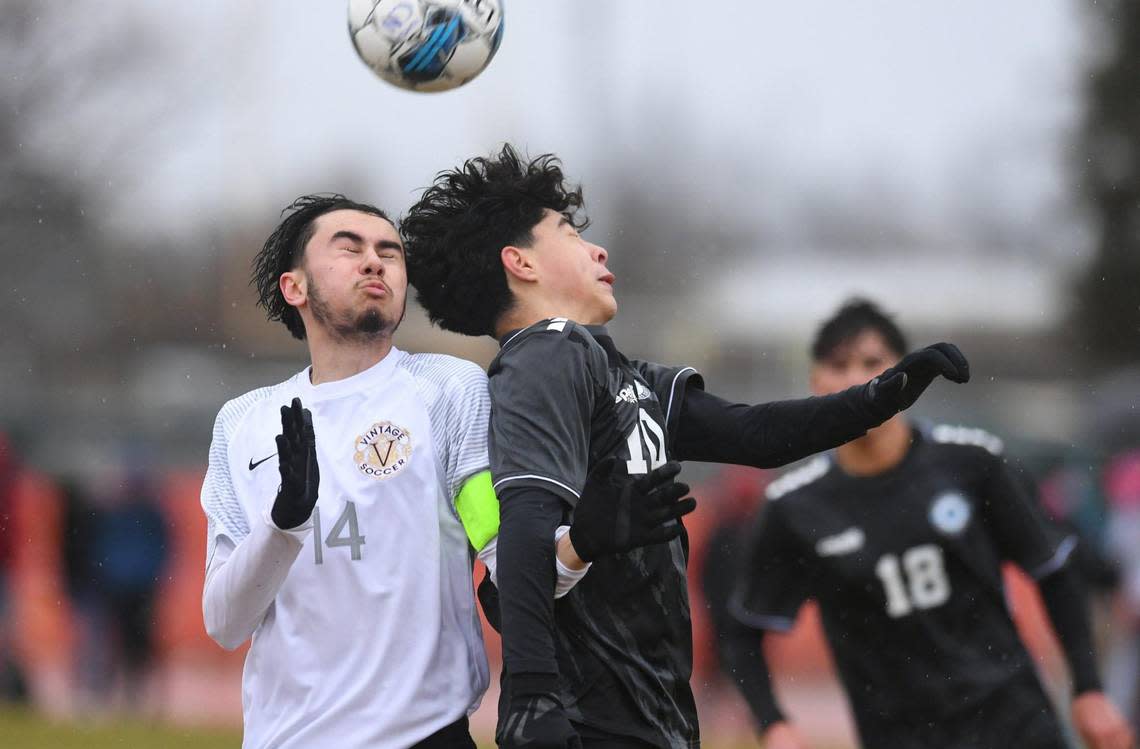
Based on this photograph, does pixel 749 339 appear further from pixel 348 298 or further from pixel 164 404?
pixel 348 298

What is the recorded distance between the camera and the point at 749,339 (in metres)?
30.5

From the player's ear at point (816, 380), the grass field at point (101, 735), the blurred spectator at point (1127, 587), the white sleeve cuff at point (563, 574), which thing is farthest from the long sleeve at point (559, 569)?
the blurred spectator at point (1127, 587)

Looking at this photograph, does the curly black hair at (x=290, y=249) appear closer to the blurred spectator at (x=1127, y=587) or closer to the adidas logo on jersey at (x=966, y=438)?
the adidas logo on jersey at (x=966, y=438)

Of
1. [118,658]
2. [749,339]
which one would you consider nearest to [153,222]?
[749,339]

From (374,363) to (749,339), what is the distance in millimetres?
27226

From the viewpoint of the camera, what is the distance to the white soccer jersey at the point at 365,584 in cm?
328

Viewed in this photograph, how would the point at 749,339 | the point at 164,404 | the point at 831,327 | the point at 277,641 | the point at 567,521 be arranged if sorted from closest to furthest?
1. the point at 567,521
2. the point at 277,641
3. the point at 831,327
4. the point at 164,404
5. the point at 749,339

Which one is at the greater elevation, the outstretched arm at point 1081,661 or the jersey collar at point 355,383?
the jersey collar at point 355,383

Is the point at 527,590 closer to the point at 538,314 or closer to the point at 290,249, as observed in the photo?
the point at 538,314

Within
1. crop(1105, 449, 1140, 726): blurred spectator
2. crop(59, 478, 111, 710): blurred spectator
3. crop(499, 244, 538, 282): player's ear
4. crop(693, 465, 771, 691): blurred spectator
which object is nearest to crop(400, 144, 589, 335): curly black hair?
crop(499, 244, 538, 282): player's ear

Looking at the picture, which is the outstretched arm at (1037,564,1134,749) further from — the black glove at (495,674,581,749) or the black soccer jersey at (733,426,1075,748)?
the black glove at (495,674,581,749)

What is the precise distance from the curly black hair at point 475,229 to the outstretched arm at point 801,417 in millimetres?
532

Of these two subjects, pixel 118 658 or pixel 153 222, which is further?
pixel 153 222

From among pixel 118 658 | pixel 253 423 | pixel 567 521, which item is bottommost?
pixel 118 658
